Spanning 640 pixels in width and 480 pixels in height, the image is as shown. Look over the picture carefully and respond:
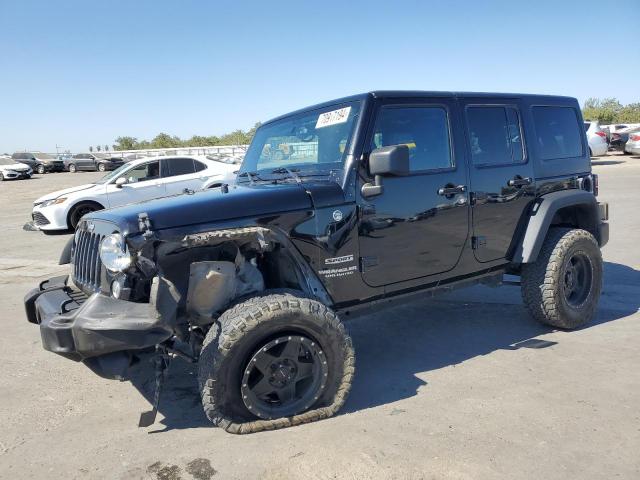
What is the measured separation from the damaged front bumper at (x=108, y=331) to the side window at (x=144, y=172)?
8.63 meters

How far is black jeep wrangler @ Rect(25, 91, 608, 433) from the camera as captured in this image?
279cm

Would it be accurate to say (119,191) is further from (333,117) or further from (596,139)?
(596,139)

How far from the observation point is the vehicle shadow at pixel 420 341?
3.45 meters

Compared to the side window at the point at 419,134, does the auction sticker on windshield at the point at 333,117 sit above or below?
above

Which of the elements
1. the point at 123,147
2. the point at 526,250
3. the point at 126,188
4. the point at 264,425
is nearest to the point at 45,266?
the point at 126,188

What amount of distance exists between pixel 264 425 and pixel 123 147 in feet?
261

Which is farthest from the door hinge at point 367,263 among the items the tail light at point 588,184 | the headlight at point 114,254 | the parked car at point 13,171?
the parked car at point 13,171

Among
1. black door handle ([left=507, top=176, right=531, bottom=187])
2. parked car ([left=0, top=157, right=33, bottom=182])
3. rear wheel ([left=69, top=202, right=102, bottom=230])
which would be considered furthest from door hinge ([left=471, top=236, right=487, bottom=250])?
parked car ([left=0, top=157, right=33, bottom=182])

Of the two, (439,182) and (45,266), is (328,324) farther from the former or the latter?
(45,266)

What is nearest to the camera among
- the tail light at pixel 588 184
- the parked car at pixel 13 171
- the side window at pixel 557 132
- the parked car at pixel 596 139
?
the side window at pixel 557 132

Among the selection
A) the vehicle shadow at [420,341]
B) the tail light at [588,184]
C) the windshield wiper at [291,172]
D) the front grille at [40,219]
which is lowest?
the vehicle shadow at [420,341]

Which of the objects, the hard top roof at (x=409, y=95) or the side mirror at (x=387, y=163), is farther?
the hard top roof at (x=409, y=95)

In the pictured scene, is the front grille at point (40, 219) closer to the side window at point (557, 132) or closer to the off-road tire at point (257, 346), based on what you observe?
the off-road tire at point (257, 346)

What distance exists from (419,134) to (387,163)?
703 millimetres
